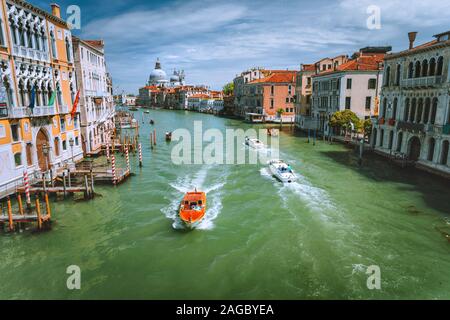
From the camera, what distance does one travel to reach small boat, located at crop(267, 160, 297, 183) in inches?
933

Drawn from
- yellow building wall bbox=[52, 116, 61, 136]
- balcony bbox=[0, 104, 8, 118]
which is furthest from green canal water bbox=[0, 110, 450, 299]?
yellow building wall bbox=[52, 116, 61, 136]

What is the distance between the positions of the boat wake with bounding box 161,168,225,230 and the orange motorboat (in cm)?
52

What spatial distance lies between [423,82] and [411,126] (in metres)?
3.72

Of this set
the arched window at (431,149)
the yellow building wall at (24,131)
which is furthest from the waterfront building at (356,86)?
the yellow building wall at (24,131)

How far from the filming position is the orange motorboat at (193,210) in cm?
1591

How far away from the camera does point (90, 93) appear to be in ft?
108

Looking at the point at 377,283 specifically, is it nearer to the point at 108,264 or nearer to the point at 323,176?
the point at 108,264

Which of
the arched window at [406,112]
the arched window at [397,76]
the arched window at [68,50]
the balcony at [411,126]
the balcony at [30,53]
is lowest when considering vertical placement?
the balcony at [411,126]

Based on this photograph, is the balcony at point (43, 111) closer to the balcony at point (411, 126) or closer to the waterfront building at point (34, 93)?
the waterfront building at point (34, 93)

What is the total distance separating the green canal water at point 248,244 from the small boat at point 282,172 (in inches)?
24.7

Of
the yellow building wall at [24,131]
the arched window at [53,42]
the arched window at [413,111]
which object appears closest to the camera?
the yellow building wall at [24,131]

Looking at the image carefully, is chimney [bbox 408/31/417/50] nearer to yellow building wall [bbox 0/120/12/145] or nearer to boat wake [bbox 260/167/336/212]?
boat wake [bbox 260/167/336/212]
